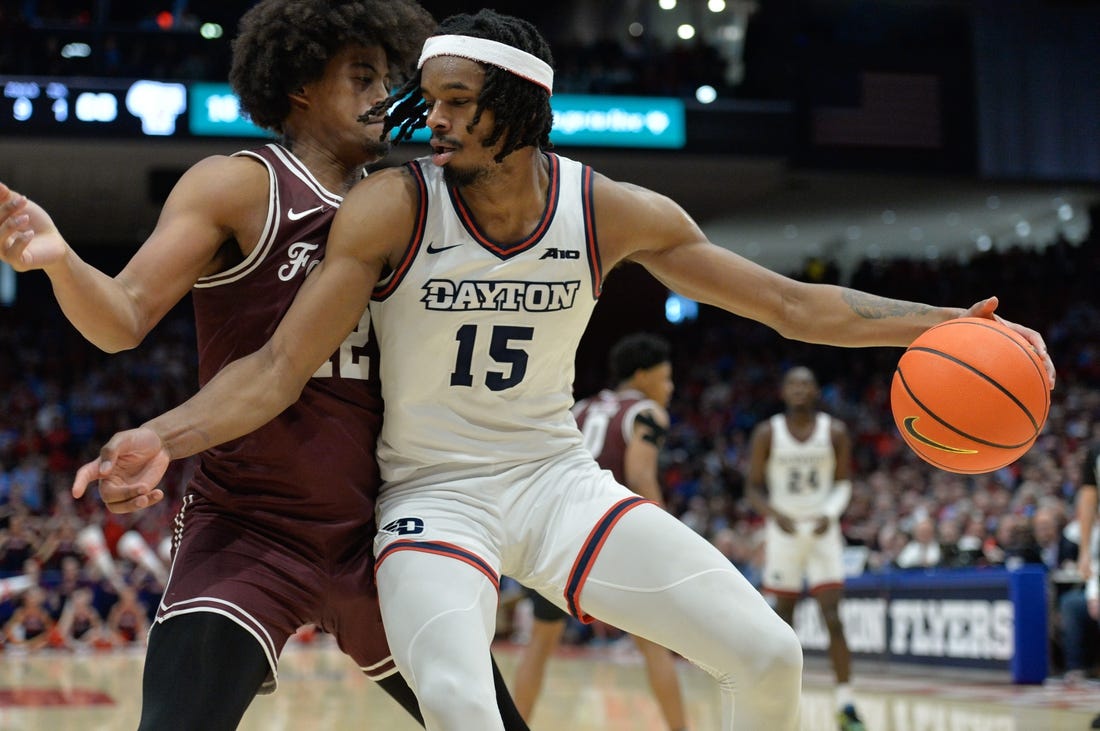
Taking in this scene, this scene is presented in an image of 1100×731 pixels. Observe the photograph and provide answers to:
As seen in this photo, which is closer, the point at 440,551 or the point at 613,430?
the point at 440,551

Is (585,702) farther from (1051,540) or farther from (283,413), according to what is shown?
(283,413)

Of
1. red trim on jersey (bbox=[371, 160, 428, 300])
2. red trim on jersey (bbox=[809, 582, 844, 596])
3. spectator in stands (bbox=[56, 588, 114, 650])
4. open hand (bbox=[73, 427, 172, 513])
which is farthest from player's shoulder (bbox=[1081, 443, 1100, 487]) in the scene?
spectator in stands (bbox=[56, 588, 114, 650])

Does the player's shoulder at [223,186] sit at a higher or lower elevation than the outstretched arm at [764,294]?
higher

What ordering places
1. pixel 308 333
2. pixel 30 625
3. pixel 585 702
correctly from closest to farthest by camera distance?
pixel 308 333 < pixel 585 702 < pixel 30 625

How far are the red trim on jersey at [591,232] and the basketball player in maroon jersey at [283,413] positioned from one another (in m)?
0.54

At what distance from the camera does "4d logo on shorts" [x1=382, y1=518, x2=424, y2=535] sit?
115 inches

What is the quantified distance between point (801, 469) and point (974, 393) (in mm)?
5938

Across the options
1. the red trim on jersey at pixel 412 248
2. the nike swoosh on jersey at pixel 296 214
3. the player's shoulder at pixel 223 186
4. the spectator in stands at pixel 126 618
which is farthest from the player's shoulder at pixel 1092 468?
the spectator in stands at pixel 126 618

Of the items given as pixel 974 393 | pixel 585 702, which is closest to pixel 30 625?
pixel 585 702

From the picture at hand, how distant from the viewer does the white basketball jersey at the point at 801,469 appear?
8.88 m

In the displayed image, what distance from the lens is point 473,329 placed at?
3.02 meters

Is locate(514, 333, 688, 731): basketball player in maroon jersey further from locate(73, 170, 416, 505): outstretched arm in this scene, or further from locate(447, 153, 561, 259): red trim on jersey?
locate(73, 170, 416, 505): outstretched arm

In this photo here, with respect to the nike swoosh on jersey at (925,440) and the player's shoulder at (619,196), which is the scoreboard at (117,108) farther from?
the nike swoosh on jersey at (925,440)

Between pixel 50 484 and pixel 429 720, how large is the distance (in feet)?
56.2
